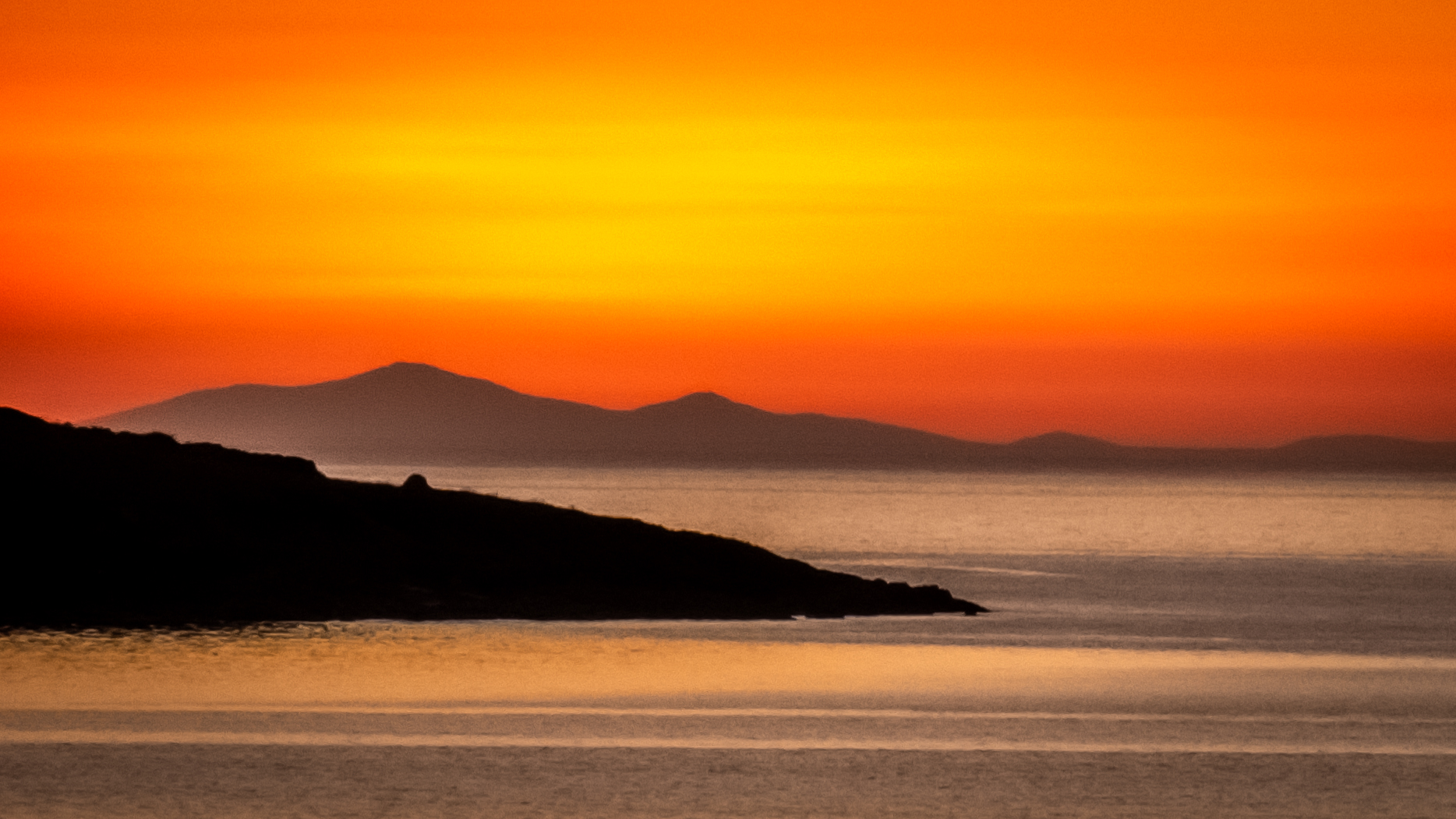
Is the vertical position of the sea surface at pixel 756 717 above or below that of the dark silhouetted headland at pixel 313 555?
below

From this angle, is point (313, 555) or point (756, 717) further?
point (313, 555)

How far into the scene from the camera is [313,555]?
6188cm

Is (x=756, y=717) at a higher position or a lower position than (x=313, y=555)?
lower

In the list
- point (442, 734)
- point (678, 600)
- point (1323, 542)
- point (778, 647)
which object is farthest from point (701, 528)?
point (442, 734)

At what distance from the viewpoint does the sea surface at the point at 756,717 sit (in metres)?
30.3

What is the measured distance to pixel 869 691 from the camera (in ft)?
144

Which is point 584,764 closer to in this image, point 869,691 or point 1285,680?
point 869,691

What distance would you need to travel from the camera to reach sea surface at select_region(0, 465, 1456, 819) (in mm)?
30266

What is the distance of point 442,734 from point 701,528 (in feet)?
287

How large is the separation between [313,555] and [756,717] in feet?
85.6

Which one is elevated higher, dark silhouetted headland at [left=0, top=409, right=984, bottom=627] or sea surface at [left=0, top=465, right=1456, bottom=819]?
dark silhouetted headland at [left=0, top=409, right=984, bottom=627]

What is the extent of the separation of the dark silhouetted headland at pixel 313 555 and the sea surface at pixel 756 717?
247 cm

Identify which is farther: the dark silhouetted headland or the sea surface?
the dark silhouetted headland

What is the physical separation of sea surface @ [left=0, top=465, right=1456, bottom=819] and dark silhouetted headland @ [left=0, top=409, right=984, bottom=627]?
8.11 ft
